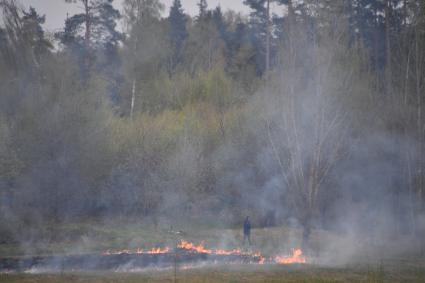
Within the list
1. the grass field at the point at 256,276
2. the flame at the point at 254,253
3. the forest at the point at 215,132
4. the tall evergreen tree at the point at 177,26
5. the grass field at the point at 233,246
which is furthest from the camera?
the tall evergreen tree at the point at 177,26

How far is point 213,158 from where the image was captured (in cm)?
3425

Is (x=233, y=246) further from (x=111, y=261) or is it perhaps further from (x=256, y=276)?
(x=256, y=276)

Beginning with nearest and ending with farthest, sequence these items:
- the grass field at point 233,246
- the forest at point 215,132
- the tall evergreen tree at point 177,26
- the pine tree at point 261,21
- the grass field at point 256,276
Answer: the grass field at point 256,276 → the grass field at point 233,246 → the forest at point 215,132 → the pine tree at point 261,21 → the tall evergreen tree at point 177,26

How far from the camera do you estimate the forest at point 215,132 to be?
2412 centimetres

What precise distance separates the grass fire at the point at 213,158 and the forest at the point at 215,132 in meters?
0.11

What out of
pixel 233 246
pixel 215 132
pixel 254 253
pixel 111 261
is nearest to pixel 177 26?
pixel 215 132

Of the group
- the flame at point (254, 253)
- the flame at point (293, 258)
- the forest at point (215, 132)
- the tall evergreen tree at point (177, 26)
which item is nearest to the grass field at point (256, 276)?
the flame at point (293, 258)

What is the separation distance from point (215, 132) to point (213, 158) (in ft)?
7.58

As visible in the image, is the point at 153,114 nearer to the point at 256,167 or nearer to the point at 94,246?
the point at 256,167

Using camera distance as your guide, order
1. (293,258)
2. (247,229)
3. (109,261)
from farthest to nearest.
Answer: (247,229), (293,258), (109,261)

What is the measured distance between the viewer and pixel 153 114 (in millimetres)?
37625

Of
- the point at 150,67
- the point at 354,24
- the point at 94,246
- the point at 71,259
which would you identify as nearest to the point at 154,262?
the point at 71,259

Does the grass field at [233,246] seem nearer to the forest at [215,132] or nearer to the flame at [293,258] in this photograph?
the flame at [293,258]

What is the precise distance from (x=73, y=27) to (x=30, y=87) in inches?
498
